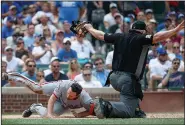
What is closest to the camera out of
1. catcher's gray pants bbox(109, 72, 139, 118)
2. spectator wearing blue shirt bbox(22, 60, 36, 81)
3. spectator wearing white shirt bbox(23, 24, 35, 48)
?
catcher's gray pants bbox(109, 72, 139, 118)

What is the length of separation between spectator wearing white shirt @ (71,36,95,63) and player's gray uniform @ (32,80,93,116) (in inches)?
192

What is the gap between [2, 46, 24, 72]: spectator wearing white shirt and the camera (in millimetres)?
15425

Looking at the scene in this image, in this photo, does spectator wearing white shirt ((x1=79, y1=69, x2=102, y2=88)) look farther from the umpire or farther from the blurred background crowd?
the umpire

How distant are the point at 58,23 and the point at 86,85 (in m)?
3.71

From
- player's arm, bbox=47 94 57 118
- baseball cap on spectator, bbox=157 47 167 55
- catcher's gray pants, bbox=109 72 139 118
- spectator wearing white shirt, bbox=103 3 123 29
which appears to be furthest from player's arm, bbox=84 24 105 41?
spectator wearing white shirt, bbox=103 3 123 29

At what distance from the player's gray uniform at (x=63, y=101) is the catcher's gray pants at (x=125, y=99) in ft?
2.01

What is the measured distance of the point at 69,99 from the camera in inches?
431

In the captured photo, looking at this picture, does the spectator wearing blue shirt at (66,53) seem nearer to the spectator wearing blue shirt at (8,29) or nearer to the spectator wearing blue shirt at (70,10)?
the spectator wearing blue shirt at (8,29)

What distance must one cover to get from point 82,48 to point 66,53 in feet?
1.64

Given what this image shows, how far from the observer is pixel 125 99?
10.3m

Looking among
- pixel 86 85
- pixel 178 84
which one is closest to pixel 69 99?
pixel 86 85

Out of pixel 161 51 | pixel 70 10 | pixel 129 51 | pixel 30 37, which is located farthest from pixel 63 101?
pixel 70 10

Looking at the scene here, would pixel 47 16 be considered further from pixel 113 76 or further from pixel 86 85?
pixel 113 76

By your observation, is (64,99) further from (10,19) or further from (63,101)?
(10,19)
